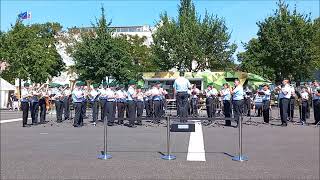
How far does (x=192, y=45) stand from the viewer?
4356 centimetres

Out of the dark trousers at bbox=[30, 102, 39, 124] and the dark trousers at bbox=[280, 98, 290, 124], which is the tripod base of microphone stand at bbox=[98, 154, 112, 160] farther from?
the dark trousers at bbox=[280, 98, 290, 124]

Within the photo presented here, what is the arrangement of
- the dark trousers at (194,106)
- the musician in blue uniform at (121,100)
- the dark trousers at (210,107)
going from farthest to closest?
the dark trousers at (194,106) → the dark trousers at (210,107) → the musician in blue uniform at (121,100)

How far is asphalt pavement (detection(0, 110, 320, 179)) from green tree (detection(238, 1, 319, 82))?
23.8 m

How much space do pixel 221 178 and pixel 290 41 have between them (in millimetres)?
31810

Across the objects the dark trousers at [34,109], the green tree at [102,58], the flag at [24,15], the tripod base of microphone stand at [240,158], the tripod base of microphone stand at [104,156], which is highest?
the flag at [24,15]

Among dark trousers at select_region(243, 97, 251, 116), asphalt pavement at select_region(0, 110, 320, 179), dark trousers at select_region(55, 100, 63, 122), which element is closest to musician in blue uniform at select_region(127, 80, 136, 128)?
asphalt pavement at select_region(0, 110, 320, 179)

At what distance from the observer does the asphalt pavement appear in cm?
809

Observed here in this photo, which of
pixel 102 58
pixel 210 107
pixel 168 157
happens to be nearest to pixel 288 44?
pixel 102 58

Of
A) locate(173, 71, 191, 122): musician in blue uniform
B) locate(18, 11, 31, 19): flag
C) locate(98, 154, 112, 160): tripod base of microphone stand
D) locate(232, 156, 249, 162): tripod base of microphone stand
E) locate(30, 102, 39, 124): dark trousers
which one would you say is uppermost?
locate(18, 11, 31, 19): flag

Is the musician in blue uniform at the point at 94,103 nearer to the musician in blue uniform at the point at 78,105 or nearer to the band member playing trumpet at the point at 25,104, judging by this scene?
the musician in blue uniform at the point at 78,105

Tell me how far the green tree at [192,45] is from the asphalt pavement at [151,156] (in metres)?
29.3

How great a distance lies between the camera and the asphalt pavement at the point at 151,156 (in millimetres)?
8086

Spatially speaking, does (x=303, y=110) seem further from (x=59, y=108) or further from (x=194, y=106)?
(x=59, y=108)

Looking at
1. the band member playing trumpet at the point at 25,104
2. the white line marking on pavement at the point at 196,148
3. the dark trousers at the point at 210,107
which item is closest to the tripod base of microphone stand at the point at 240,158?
the white line marking on pavement at the point at 196,148
